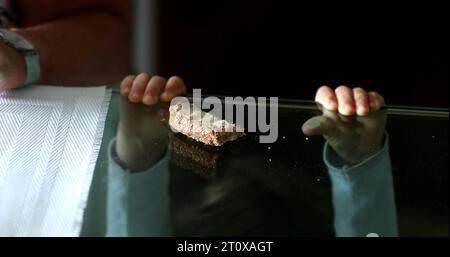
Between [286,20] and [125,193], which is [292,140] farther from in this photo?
[286,20]

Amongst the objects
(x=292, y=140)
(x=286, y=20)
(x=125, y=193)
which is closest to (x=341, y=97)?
(x=292, y=140)

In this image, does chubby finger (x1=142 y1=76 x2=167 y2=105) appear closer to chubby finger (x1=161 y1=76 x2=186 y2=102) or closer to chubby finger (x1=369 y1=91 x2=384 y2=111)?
chubby finger (x1=161 y1=76 x2=186 y2=102)

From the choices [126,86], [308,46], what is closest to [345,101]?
[126,86]

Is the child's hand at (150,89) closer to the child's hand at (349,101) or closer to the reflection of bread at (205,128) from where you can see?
the reflection of bread at (205,128)

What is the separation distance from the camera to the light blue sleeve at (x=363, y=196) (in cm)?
57

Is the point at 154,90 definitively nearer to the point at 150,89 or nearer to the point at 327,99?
the point at 150,89

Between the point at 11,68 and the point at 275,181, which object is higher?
the point at 11,68

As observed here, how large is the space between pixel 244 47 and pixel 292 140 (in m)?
0.86

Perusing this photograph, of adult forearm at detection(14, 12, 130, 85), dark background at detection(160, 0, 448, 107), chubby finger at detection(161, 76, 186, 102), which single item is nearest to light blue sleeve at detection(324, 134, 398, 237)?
chubby finger at detection(161, 76, 186, 102)

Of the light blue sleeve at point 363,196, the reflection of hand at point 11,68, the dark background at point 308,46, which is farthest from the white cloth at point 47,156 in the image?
the dark background at point 308,46

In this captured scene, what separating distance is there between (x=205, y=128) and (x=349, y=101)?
0.21 meters

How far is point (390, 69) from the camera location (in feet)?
4.96

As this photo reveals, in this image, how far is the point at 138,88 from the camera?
78 cm

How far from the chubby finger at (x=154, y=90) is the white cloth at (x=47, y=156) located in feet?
0.17
